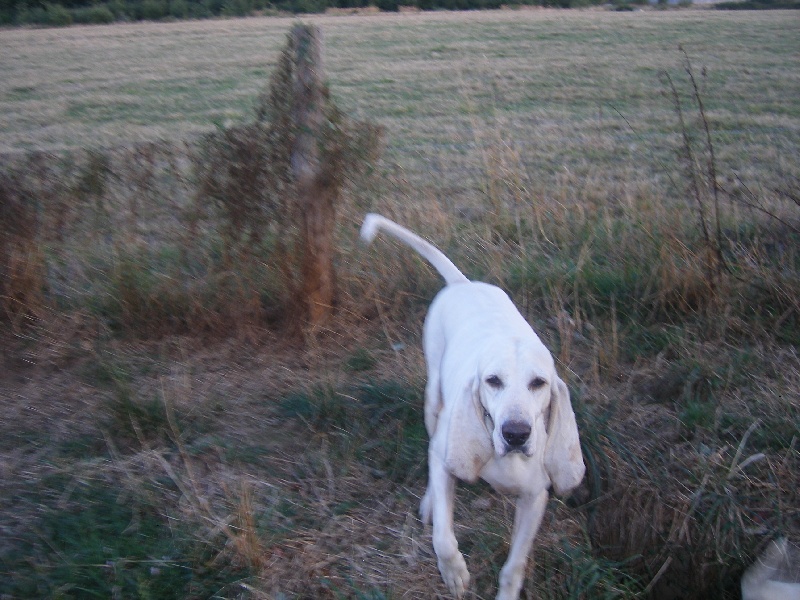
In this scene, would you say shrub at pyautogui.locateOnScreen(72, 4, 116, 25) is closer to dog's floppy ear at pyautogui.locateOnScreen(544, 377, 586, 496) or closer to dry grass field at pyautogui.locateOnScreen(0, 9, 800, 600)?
dry grass field at pyautogui.locateOnScreen(0, 9, 800, 600)

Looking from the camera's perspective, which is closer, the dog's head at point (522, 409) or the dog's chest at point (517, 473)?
the dog's head at point (522, 409)

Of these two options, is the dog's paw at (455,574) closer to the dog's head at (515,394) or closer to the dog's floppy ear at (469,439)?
the dog's floppy ear at (469,439)

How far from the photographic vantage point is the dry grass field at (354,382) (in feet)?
9.95

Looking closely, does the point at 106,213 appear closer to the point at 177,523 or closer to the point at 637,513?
the point at 177,523

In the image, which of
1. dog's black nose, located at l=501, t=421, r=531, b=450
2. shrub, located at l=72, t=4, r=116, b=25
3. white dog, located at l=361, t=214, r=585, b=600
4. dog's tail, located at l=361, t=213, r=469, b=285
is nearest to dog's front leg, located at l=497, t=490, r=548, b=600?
white dog, located at l=361, t=214, r=585, b=600

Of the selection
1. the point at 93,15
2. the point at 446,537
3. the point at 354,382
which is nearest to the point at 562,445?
the point at 446,537

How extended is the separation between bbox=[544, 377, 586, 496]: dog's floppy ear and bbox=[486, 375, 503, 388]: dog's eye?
23cm

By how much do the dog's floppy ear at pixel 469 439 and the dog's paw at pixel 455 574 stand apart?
300 mm

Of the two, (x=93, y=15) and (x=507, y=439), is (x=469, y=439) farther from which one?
(x=93, y=15)

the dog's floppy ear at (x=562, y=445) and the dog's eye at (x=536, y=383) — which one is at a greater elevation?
the dog's eye at (x=536, y=383)

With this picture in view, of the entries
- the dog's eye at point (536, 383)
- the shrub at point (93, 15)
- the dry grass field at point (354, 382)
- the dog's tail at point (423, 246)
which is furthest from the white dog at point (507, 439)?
the shrub at point (93, 15)

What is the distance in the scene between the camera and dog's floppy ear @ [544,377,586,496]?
2760 mm

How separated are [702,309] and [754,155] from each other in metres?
4.57

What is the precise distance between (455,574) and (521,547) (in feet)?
0.84
